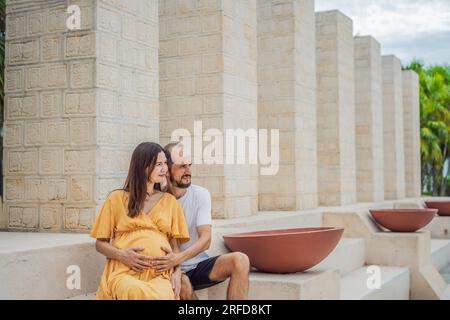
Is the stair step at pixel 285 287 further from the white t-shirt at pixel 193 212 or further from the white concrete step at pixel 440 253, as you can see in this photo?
the white concrete step at pixel 440 253

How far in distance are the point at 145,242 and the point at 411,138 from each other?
1491 cm

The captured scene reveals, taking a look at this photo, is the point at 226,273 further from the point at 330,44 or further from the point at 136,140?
the point at 330,44

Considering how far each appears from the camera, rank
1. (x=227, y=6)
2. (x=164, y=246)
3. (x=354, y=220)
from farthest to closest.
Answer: (x=354, y=220)
(x=227, y=6)
(x=164, y=246)

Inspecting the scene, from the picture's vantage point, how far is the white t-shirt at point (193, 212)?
14.6 ft

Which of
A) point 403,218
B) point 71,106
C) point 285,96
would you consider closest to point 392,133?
point 285,96

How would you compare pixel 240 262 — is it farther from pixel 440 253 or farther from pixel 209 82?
pixel 440 253

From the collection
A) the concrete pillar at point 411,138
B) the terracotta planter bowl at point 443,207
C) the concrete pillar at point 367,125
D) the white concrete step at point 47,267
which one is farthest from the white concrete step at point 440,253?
the white concrete step at point 47,267

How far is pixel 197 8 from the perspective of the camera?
25.7 ft

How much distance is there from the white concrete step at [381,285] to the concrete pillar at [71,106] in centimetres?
247

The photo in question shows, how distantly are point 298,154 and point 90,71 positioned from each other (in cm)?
494

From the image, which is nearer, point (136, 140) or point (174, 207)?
point (174, 207)

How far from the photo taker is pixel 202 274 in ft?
14.4

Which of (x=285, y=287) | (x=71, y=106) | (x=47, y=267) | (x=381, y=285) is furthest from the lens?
(x=381, y=285)

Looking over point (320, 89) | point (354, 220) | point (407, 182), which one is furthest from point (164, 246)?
point (407, 182)
